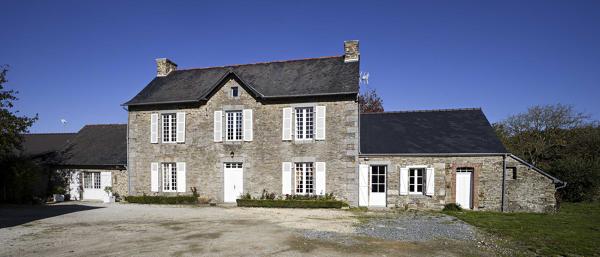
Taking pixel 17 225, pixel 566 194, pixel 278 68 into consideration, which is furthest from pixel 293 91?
pixel 566 194

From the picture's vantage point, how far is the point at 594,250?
8.41 metres

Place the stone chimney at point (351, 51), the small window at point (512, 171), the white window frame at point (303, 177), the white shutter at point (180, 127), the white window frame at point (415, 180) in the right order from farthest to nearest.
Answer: the white shutter at point (180, 127) < the stone chimney at point (351, 51) < the white window frame at point (303, 177) < the white window frame at point (415, 180) < the small window at point (512, 171)

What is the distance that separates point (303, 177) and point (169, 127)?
8195mm

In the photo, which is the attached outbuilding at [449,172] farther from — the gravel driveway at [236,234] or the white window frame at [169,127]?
the white window frame at [169,127]

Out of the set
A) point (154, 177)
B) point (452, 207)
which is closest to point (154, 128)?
point (154, 177)

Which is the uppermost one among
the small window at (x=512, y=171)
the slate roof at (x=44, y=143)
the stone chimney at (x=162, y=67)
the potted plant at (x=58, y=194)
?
the stone chimney at (x=162, y=67)

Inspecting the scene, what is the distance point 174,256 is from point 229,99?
11.7m

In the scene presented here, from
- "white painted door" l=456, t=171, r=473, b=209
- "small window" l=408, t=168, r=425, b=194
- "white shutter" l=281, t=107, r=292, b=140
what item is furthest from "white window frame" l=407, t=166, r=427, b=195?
"white shutter" l=281, t=107, r=292, b=140

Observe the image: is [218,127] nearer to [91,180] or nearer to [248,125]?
[248,125]

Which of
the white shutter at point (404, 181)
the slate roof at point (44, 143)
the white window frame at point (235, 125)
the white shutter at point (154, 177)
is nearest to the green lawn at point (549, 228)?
the white shutter at point (404, 181)

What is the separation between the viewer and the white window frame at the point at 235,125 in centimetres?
1848

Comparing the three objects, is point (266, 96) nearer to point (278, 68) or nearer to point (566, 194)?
point (278, 68)

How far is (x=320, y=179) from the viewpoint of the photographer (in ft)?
56.3

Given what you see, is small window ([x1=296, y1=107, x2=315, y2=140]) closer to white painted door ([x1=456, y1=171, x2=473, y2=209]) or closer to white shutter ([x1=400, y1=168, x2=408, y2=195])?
white shutter ([x1=400, y1=168, x2=408, y2=195])
